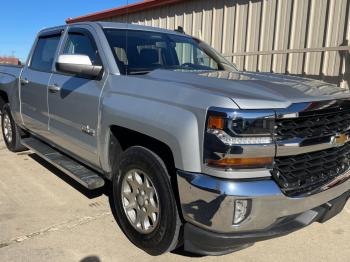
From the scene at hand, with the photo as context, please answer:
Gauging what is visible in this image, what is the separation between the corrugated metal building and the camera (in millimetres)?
6258

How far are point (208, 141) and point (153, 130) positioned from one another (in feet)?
1.79

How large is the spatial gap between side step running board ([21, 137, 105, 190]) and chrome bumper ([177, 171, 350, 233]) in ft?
4.42

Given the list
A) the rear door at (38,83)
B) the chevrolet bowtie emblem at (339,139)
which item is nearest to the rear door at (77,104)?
the rear door at (38,83)

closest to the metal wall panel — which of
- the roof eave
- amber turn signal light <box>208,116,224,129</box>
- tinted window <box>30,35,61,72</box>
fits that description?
the roof eave

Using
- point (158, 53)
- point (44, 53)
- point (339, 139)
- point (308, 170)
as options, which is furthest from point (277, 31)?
point (308, 170)

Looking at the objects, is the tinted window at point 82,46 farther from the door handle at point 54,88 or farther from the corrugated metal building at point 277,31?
the corrugated metal building at point 277,31

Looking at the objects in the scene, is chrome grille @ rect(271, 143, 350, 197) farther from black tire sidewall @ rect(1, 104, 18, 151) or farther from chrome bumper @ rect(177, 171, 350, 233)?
black tire sidewall @ rect(1, 104, 18, 151)

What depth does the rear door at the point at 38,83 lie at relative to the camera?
4.73 m

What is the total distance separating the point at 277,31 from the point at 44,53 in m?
4.20

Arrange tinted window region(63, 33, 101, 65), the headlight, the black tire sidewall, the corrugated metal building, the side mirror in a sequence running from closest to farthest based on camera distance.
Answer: the headlight, the side mirror, tinted window region(63, 33, 101, 65), the black tire sidewall, the corrugated metal building

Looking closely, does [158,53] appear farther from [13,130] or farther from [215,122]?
[13,130]

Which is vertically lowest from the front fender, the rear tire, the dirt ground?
the dirt ground

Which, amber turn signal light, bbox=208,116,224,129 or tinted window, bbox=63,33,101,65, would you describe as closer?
amber turn signal light, bbox=208,116,224,129

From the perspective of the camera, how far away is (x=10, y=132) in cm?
629
